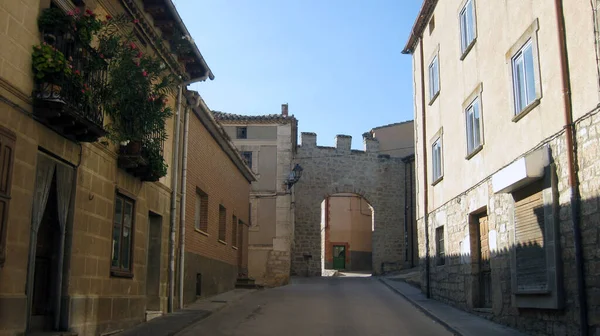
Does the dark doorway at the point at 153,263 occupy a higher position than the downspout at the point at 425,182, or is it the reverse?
the downspout at the point at 425,182

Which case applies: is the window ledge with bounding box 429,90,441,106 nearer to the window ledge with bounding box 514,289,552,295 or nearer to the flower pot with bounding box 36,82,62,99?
the window ledge with bounding box 514,289,552,295

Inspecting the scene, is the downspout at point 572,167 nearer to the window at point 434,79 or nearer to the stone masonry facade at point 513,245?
the stone masonry facade at point 513,245

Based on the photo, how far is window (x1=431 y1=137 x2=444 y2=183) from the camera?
17.6 meters

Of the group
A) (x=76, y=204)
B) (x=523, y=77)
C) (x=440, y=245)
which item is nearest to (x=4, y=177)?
(x=76, y=204)

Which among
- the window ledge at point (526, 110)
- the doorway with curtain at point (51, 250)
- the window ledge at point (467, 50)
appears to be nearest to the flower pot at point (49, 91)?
the doorway with curtain at point (51, 250)

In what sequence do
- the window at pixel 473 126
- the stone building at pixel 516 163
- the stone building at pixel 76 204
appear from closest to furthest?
1. the stone building at pixel 76 204
2. the stone building at pixel 516 163
3. the window at pixel 473 126

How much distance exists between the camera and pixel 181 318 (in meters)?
12.9

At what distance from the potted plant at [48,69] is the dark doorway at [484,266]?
950 cm

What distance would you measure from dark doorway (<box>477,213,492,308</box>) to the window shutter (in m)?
2.30

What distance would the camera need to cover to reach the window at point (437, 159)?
17.6m

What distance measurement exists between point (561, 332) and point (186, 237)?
8585 millimetres

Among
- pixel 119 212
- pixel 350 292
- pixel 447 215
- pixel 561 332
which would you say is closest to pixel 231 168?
pixel 350 292

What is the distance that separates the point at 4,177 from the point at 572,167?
7618 millimetres

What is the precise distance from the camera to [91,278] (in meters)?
9.70
